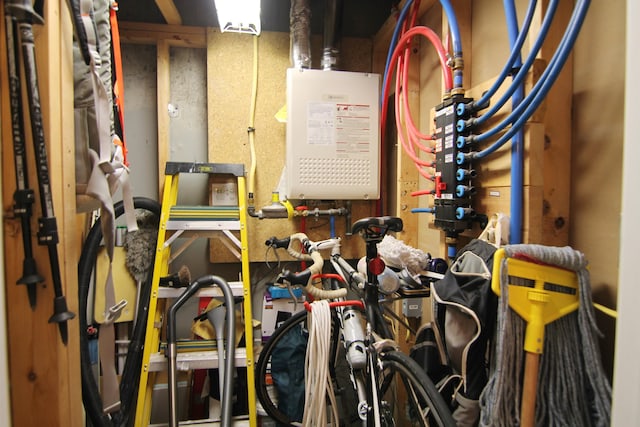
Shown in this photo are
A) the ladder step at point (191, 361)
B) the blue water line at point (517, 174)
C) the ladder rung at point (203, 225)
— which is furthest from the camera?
the ladder rung at point (203, 225)

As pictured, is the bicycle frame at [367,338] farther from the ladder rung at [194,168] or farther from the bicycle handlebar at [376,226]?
the ladder rung at [194,168]

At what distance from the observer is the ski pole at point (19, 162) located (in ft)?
2.16

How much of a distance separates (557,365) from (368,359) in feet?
1.73

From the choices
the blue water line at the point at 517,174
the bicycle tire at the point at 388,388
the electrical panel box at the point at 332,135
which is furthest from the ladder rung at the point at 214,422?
the blue water line at the point at 517,174

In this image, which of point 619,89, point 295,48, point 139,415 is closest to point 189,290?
point 139,415

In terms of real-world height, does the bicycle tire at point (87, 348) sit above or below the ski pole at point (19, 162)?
below

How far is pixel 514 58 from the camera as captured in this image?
89 centimetres

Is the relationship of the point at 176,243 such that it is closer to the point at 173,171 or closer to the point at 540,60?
the point at 173,171

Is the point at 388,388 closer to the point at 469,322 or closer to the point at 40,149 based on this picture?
the point at 469,322

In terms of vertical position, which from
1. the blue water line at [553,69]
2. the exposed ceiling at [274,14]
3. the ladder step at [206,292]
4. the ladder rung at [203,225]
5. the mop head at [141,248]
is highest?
the exposed ceiling at [274,14]

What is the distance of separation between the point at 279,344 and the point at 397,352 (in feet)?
2.74

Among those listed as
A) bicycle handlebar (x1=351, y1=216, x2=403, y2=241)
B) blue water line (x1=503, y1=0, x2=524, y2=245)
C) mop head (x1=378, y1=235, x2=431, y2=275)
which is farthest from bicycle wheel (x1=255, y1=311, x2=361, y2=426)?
blue water line (x1=503, y1=0, x2=524, y2=245)

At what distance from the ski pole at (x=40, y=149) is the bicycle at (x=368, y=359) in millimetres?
694

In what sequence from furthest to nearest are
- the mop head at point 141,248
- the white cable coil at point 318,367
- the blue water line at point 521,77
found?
1. the mop head at point 141,248
2. the white cable coil at point 318,367
3. the blue water line at point 521,77
